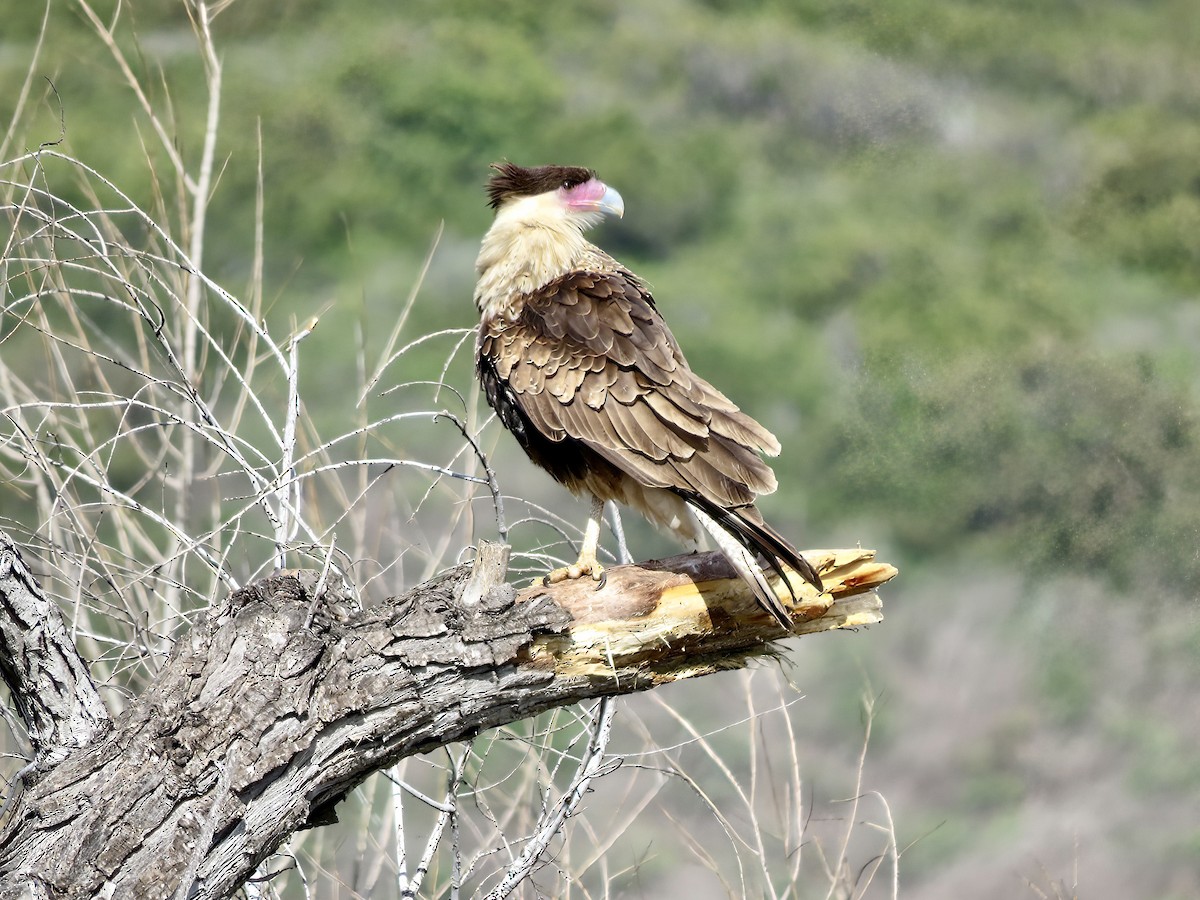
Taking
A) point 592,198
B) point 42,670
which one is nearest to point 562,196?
point 592,198

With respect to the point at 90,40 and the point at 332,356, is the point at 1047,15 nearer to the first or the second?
the point at 332,356

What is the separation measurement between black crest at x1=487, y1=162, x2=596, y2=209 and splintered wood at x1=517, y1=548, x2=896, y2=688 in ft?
3.71

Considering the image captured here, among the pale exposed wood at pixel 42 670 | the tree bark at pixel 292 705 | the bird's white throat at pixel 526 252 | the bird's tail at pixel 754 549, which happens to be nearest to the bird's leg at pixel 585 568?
the tree bark at pixel 292 705

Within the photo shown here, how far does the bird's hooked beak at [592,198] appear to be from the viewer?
3000 millimetres

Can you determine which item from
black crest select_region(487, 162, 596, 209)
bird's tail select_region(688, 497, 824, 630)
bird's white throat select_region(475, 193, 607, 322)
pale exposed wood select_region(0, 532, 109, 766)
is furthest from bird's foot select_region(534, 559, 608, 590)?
black crest select_region(487, 162, 596, 209)

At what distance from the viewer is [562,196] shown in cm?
301

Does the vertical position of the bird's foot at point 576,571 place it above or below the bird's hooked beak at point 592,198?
below

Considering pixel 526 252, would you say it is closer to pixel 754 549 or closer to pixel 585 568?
pixel 585 568

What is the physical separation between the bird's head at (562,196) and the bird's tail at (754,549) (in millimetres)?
979

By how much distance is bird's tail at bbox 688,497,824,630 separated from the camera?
7.10 feet

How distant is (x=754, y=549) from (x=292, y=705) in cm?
93

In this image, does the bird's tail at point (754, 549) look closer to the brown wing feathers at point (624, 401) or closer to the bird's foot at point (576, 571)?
the brown wing feathers at point (624, 401)

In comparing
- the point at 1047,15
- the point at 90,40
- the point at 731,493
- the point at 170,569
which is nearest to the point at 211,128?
the point at 170,569

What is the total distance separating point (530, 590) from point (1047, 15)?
8.28m
